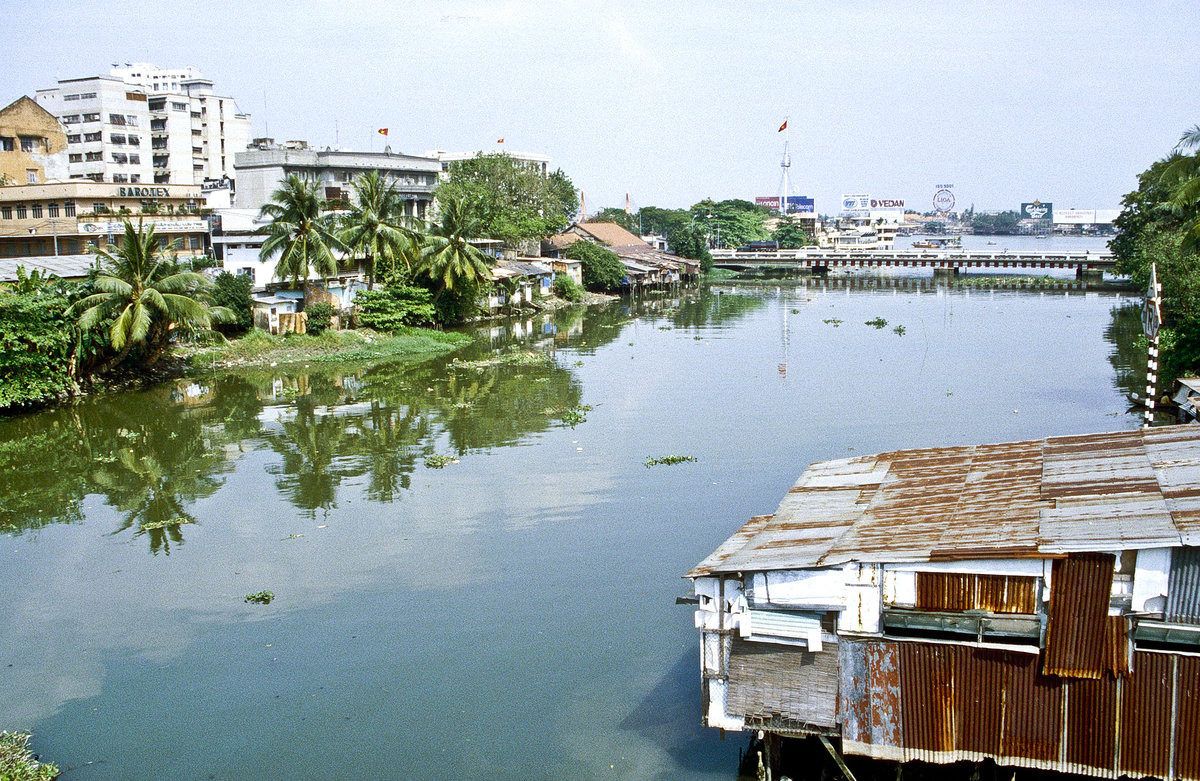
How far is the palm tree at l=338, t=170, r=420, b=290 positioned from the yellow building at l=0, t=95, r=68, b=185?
890 inches

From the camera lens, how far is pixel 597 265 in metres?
61.8

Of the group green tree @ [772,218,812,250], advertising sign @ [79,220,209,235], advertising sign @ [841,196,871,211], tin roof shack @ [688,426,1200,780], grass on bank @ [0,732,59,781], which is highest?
advertising sign @ [841,196,871,211]

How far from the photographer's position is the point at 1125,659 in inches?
292

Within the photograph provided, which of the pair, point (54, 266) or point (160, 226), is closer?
point (54, 266)

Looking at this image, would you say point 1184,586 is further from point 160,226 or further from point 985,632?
point 160,226

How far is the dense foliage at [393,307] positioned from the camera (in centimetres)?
3891

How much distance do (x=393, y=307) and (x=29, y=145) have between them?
27.5 m

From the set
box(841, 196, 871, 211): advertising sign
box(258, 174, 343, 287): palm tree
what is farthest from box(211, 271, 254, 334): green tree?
box(841, 196, 871, 211): advertising sign

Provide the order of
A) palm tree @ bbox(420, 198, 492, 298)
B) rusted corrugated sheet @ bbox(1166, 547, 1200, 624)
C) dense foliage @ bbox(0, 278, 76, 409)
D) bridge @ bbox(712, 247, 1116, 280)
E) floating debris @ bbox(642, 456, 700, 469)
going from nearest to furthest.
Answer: rusted corrugated sheet @ bbox(1166, 547, 1200, 624) → floating debris @ bbox(642, 456, 700, 469) → dense foliage @ bbox(0, 278, 76, 409) → palm tree @ bbox(420, 198, 492, 298) → bridge @ bbox(712, 247, 1116, 280)

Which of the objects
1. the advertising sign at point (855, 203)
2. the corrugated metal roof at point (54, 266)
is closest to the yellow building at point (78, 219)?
the corrugated metal roof at point (54, 266)

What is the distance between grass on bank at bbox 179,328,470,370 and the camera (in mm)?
32613

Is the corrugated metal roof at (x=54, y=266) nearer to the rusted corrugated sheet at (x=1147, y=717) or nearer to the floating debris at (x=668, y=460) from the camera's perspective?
the floating debris at (x=668, y=460)

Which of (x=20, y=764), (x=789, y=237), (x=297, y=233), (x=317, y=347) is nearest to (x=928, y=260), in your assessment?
(x=789, y=237)

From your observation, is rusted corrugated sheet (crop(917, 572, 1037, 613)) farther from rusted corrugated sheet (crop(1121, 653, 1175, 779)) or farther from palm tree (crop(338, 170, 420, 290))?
palm tree (crop(338, 170, 420, 290))
